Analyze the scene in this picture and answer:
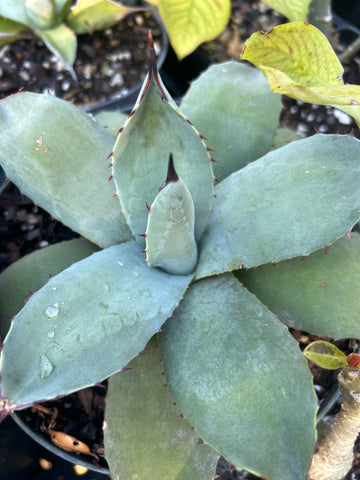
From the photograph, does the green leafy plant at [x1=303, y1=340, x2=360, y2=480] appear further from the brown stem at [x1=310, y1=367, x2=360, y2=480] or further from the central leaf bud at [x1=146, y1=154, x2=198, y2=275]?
the central leaf bud at [x1=146, y1=154, x2=198, y2=275]

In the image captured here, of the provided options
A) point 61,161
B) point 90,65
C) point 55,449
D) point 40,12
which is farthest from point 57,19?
point 55,449

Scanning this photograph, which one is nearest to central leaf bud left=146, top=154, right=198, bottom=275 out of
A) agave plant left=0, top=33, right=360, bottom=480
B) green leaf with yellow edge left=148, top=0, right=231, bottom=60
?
agave plant left=0, top=33, right=360, bottom=480

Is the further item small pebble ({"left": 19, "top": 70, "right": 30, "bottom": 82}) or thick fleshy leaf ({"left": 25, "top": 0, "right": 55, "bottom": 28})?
small pebble ({"left": 19, "top": 70, "right": 30, "bottom": 82})

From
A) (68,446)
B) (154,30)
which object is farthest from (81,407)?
(154,30)

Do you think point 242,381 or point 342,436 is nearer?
point 242,381

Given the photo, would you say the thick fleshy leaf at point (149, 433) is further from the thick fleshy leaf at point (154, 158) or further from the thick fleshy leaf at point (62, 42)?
the thick fleshy leaf at point (62, 42)

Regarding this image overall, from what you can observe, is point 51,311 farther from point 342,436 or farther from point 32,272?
point 342,436
